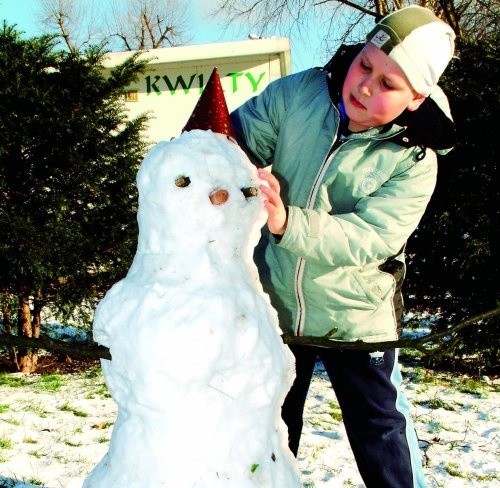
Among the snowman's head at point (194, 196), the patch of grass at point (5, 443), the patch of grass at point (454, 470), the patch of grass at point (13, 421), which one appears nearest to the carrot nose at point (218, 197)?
the snowman's head at point (194, 196)

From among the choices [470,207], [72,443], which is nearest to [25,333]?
[72,443]

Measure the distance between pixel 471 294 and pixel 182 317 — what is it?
12.6 feet

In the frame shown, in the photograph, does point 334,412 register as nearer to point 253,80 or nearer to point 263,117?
point 263,117

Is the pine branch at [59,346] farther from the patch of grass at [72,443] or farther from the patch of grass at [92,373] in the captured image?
the patch of grass at [92,373]

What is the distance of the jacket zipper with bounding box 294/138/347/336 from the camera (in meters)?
1.97

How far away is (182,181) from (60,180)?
343 centimetres

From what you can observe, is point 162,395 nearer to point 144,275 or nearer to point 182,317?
point 182,317

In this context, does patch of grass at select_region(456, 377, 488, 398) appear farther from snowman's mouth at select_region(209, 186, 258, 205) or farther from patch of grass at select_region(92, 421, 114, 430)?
snowman's mouth at select_region(209, 186, 258, 205)

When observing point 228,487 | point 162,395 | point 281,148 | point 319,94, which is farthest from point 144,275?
point 319,94

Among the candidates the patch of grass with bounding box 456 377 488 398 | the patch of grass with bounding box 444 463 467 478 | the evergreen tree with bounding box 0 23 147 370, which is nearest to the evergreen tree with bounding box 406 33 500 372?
the patch of grass with bounding box 456 377 488 398

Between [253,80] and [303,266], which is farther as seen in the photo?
[253,80]

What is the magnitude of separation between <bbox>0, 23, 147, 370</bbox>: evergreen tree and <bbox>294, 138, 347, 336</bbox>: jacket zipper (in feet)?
9.02

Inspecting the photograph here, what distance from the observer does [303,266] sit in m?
2.04

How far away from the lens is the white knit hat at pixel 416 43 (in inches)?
67.1
